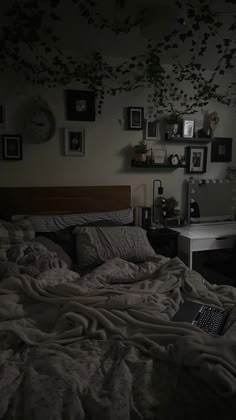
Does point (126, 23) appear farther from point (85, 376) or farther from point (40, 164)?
point (85, 376)

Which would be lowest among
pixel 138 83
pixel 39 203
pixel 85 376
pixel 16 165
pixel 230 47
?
pixel 85 376

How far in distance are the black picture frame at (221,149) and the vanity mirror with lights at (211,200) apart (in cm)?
24

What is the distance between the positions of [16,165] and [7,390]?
2340mm

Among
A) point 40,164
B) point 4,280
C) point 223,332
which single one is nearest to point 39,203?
point 40,164

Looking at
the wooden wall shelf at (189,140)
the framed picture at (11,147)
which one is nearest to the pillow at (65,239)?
the framed picture at (11,147)

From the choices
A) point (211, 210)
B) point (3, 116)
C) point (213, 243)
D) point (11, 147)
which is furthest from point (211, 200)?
point (3, 116)

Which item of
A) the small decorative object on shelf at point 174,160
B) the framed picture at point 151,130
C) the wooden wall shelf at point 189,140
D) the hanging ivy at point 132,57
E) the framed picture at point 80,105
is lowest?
the small decorative object on shelf at point 174,160

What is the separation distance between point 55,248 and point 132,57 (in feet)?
6.32

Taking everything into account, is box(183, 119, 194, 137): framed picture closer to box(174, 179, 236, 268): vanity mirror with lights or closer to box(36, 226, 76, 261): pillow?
box(174, 179, 236, 268): vanity mirror with lights

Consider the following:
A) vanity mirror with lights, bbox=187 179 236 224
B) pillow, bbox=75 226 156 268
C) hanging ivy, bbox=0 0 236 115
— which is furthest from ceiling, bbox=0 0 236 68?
pillow, bbox=75 226 156 268

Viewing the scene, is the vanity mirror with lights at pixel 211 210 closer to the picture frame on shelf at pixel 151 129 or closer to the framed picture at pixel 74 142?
the picture frame on shelf at pixel 151 129

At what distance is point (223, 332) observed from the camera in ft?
4.85

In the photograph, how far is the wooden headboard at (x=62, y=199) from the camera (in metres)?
3.08

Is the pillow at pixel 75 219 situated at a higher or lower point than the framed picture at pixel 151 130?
lower
